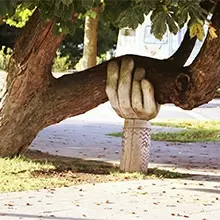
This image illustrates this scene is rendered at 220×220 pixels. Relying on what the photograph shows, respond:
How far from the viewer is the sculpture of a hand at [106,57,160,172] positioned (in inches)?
381

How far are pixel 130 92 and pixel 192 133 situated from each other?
8212 mm

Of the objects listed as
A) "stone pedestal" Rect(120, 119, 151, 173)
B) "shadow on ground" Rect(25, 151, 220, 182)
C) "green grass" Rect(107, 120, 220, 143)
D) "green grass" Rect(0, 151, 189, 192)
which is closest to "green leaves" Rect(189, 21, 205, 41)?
"green grass" Rect(0, 151, 189, 192)

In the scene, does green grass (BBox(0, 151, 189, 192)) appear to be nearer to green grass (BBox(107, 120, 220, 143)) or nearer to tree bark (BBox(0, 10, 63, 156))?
tree bark (BBox(0, 10, 63, 156))

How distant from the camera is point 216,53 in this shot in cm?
913

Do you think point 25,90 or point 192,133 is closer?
point 25,90

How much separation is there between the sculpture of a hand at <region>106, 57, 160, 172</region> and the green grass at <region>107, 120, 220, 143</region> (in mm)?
6380

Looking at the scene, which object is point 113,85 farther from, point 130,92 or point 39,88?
point 39,88

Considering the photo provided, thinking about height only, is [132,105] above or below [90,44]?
below

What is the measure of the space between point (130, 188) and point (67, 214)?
1.80 m

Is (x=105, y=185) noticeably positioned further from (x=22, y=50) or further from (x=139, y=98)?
(x=22, y=50)

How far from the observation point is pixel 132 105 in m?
9.67

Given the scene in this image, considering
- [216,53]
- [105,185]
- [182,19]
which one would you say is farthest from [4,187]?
[182,19]

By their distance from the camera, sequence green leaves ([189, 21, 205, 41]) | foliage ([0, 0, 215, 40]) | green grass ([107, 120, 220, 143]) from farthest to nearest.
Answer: green grass ([107, 120, 220, 143]) < green leaves ([189, 21, 205, 41]) < foliage ([0, 0, 215, 40])

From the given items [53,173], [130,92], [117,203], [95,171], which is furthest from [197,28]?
[95,171]
